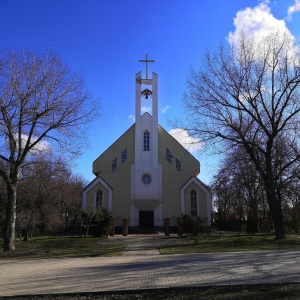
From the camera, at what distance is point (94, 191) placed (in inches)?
1564

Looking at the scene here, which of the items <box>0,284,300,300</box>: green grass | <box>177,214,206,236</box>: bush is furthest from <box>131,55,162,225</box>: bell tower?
<box>0,284,300,300</box>: green grass

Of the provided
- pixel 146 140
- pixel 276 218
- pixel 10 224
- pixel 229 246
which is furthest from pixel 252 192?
pixel 10 224

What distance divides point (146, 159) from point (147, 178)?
82.8 inches

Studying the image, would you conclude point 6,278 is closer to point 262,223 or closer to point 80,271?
point 80,271

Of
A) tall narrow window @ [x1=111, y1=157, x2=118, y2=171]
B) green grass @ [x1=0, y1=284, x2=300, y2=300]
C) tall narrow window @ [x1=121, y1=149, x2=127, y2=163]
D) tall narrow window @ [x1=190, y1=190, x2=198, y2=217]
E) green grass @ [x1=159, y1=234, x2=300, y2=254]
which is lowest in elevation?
green grass @ [x1=0, y1=284, x2=300, y2=300]

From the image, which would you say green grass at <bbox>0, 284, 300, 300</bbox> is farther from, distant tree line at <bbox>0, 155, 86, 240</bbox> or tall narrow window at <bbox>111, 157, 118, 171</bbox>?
tall narrow window at <bbox>111, 157, 118, 171</bbox>

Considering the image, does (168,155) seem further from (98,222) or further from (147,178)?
(98,222)

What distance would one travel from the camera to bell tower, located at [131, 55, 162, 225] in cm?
3953

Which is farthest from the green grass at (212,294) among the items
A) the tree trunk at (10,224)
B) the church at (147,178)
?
the church at (147,178)

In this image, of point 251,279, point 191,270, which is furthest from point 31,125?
point 251,279

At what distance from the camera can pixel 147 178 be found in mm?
40562

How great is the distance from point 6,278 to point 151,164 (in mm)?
30024

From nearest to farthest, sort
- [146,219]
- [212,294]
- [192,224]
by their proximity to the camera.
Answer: [212,294] < [192,224] < [146,219]

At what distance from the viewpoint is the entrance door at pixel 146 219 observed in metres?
39.4
